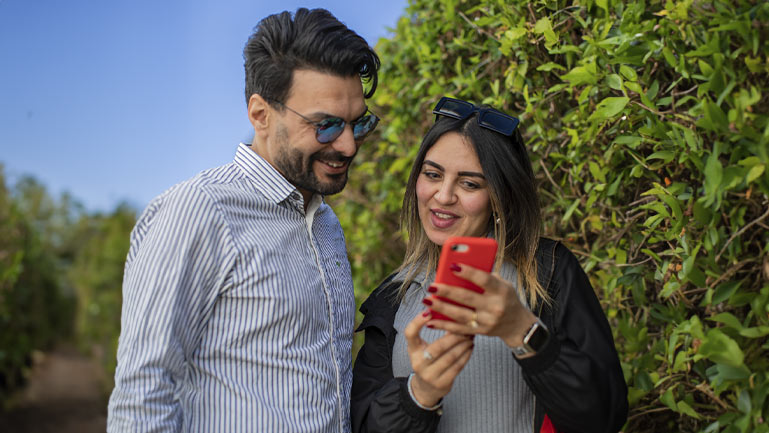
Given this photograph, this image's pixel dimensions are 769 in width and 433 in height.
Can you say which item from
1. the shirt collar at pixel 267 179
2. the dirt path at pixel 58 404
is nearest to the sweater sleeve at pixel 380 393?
the shirt collar at pixel 267 179

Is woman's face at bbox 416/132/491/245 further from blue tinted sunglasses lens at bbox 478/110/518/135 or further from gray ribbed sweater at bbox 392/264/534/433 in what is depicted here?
gray ribbed sweater at bbox 392/264/534/433

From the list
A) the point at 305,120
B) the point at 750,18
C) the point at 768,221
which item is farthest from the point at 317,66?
the point at 768,221

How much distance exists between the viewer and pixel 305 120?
2037mm

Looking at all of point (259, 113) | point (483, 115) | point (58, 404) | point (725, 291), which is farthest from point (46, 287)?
point (725, 291)

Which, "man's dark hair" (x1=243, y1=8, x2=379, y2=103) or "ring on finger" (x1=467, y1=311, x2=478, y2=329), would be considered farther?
"man's dark hair" (x1=243, y1=8, x2=379, y2=103)

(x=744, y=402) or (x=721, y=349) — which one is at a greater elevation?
(x=721, y=349)

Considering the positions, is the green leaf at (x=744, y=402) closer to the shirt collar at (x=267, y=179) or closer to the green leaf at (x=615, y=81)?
the green leaf at (x=615, y=81)

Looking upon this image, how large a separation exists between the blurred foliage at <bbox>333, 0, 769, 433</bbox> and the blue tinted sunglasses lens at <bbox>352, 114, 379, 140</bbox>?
72cm

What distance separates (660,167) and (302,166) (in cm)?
119

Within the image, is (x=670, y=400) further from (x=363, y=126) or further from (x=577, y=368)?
(x=363, y=126)

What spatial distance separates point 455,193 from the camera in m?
2.28

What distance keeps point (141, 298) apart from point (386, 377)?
950mm

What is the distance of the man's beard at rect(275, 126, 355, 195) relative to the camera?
2.08 meters

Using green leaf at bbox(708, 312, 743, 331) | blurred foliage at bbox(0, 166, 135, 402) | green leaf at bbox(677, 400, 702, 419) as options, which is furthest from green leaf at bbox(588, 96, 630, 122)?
blurred foliage at bbox(0, 166, 135, 402)
